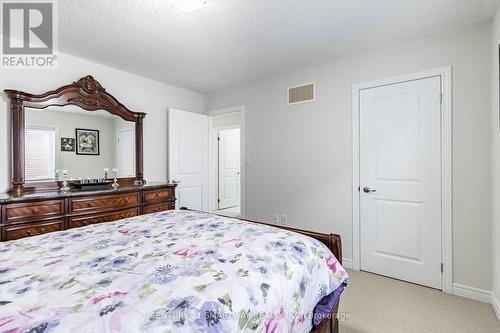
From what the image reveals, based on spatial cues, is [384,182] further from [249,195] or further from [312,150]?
[249,195]

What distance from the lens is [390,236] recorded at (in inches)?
106

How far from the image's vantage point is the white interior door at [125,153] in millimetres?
3283

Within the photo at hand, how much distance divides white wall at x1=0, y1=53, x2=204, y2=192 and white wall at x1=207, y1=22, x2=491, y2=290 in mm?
770

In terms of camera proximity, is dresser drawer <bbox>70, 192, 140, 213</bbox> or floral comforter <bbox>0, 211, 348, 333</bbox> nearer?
floral comforter <bbox>0, 211, 348, 333</bbox>

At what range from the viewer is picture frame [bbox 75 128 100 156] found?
294cm

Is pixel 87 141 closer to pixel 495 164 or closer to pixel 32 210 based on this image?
pixel 32 210

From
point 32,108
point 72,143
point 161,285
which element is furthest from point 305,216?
point 32,108

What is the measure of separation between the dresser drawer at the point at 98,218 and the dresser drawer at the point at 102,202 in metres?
0.07

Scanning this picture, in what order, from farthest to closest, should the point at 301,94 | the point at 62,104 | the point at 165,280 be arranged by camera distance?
1. the point at 301,94
2. the point at 62,104
3. the point at 165,280

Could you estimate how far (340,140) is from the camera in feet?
9.84

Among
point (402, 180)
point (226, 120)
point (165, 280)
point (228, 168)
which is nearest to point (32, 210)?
point (165, 280)

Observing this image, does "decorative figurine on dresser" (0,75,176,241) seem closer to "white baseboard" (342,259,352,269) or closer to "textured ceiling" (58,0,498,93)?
"textured ceiling" (58,0,498,93)

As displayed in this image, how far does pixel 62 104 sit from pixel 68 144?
0.44 metres

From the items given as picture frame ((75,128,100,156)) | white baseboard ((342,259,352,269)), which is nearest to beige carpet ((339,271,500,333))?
white baseboard ((342,259,352,269))
